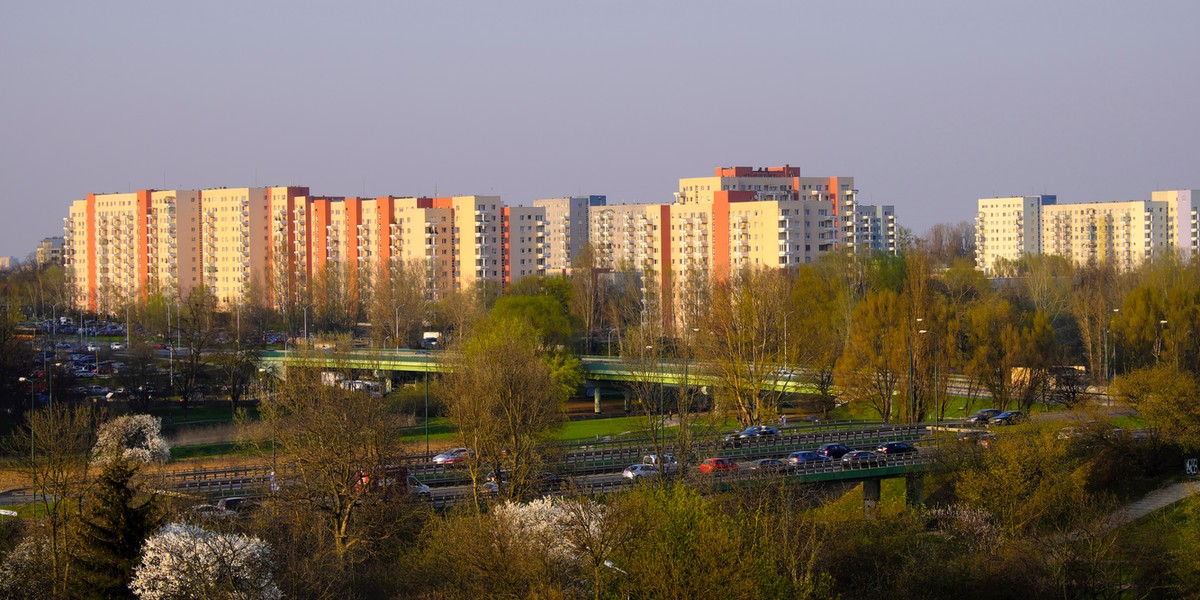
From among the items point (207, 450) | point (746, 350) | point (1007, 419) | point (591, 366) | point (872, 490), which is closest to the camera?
point (872, 490)

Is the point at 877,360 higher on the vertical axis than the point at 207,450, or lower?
higher

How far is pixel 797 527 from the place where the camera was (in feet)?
88.3

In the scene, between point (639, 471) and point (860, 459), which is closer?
point (639, 471)

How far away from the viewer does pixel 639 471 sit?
3681 centimetres

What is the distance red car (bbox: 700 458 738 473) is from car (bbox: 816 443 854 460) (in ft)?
14.0

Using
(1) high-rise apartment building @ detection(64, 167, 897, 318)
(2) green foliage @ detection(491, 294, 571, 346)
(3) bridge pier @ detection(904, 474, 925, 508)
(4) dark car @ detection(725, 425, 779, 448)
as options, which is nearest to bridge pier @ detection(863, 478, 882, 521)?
(3) bridge pier @ detection(904, 474, 925, 508)

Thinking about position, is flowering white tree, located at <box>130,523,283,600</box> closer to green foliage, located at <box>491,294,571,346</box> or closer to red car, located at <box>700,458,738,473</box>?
red car, located at <box>700,458,738,473</box>

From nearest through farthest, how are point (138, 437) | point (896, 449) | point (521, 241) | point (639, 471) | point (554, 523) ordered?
point (554, 523), point (639, 471), point (896, 449), point (138, 437), point (521, 241)

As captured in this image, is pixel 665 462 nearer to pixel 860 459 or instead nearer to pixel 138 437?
pixel 860 459

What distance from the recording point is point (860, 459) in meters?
38.1

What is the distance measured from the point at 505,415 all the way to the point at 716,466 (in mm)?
5779

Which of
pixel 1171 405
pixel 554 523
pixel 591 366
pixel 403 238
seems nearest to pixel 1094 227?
pixel 403 238

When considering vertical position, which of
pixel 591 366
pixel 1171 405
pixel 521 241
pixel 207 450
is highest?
pixel 521 241

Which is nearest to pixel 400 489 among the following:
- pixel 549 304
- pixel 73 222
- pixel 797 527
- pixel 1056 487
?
pixel 797 527
